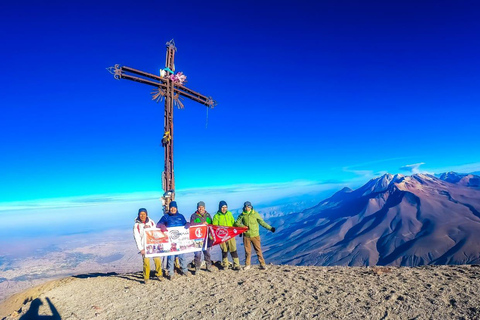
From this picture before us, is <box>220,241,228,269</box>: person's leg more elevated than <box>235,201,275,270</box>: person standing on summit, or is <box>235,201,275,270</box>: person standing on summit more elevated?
<box>235,201,275,270</box>: person standing on summit

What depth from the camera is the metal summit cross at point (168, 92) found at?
44.3 ft

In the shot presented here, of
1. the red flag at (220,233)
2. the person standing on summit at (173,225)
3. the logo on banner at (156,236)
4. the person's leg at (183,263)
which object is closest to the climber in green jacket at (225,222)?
the red flag at (220,233)

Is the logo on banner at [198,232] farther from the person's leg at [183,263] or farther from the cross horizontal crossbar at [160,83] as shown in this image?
the cross horizontal crossbar at [160,83]

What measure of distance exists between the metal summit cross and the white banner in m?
2.52

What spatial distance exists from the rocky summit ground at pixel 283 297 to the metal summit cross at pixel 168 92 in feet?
16.6

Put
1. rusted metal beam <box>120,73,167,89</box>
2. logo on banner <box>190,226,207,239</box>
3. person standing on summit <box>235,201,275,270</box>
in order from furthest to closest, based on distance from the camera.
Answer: rusted metal beam <box>120,73,167,89</box> → logo on banner <box>190,226,207,239</box> → person standing on summit <box>235,201,275,270</box>

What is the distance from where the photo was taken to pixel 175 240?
436 inches

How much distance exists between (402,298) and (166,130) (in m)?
12.7

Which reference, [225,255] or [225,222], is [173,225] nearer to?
[225,222]

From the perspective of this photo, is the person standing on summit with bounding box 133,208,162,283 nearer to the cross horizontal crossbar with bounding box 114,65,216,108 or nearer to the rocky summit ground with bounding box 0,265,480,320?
the rocky summit ground with bounding box 0,265,480,320

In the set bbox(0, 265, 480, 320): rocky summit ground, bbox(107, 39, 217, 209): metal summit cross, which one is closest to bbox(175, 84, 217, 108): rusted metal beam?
bbox(107, 39, 217, 209): metal summit cross

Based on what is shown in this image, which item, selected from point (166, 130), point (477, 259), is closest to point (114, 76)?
point (166, 130)

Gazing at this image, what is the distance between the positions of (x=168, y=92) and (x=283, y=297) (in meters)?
12.2

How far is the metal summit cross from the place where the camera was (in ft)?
Answer: 44.3
